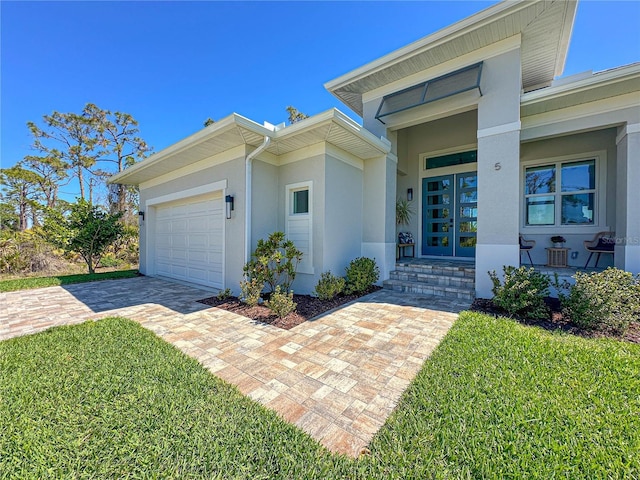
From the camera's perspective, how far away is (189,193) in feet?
25.2

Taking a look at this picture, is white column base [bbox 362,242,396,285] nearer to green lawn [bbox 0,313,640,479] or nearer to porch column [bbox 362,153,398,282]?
porch column [bbox 362,153,398,282]

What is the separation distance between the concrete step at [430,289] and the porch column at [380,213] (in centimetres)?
40

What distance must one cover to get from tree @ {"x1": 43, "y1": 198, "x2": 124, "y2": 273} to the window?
1484cm

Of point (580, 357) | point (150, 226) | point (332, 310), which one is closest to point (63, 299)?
point (150, 226)

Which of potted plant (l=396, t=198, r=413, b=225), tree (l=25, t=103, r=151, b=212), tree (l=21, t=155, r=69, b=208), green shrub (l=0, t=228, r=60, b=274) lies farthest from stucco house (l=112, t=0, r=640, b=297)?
tree (l=25, t=103, r=151, b=212)

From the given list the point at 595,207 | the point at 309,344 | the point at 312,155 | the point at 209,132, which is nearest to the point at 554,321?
the point at 309,344

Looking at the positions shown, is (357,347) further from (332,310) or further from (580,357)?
(580,357)

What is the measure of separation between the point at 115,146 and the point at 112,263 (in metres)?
11.0

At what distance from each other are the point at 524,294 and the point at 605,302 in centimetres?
98

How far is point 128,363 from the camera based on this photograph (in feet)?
9.89

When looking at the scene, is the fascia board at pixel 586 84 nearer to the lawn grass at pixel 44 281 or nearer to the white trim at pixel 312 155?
the white trim at pixel 312 155

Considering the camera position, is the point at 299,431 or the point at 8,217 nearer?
the point at 299,431

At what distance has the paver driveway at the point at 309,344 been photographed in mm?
2297

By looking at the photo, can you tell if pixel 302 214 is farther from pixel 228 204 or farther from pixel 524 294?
pixel 524 294
